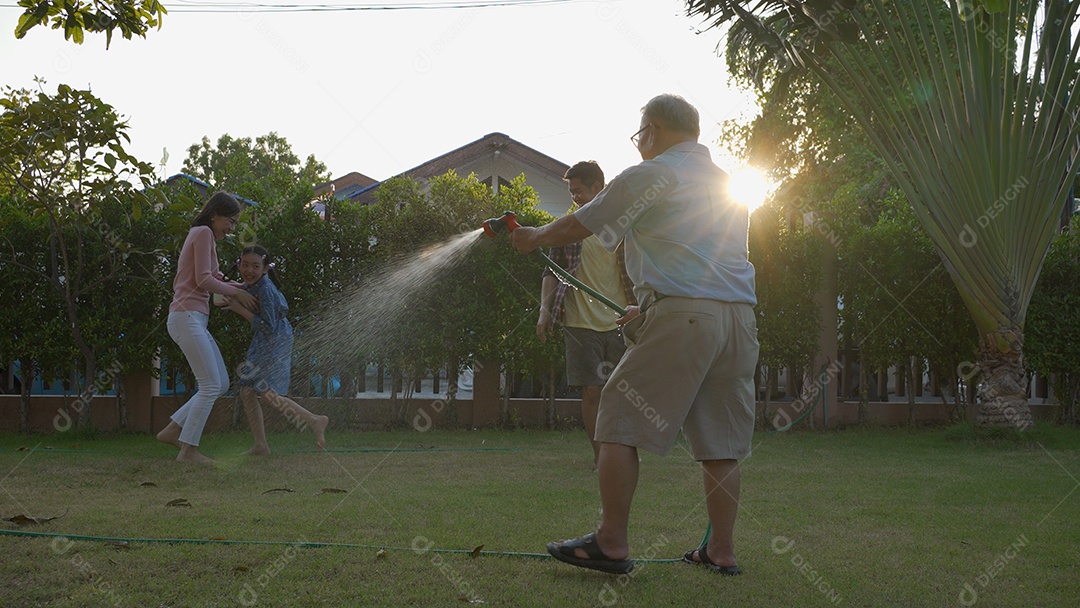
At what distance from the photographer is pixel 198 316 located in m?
6.73

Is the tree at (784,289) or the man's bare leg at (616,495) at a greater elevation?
the tree at (784,289)

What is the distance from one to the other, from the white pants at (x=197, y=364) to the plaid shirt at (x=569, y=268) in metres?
2.48

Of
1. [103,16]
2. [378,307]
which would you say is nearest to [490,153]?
[378,307]

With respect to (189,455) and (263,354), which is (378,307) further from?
(189,455)

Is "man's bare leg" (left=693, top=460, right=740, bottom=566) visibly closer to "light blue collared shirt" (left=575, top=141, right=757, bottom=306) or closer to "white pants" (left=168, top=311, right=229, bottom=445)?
"light blue collared shirt" (left=575, top=141, right=757, bottom=306)

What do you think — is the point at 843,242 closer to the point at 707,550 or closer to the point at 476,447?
the point at 476,447

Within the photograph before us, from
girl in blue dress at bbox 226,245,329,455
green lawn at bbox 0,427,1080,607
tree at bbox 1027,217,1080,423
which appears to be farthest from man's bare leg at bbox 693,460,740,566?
tree at bbox 1027,217,1080,423

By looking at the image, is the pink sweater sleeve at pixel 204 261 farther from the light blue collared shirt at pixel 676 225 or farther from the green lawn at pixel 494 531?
the light blue collared shirt at pixel 676 225

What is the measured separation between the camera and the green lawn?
329 cm

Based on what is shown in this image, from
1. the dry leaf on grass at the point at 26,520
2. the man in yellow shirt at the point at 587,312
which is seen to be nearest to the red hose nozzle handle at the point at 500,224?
the man in yellow shirt at the point at 587,312

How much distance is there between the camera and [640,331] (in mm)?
3738

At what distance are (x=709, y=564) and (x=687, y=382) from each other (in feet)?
2.40

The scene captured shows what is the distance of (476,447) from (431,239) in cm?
291

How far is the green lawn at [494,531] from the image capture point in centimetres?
329
